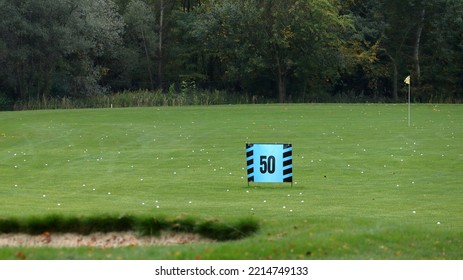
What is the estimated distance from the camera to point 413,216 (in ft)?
54.5

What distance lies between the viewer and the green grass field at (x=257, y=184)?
12320 mm

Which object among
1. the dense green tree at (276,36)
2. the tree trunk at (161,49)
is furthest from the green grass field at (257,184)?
the tree trunk at (161,49)

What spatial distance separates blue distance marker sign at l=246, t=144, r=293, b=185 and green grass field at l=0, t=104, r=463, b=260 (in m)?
0.43

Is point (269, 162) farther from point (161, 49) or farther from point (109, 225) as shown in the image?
point (161, 49)

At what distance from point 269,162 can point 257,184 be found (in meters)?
2.03

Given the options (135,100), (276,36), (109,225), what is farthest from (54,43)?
(109,225)

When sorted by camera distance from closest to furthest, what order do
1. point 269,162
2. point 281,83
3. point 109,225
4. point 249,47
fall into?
1. point 109,225
2. point 269,162
3. point 249,47
4. point 281,83

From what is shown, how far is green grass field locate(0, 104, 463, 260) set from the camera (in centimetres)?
1232

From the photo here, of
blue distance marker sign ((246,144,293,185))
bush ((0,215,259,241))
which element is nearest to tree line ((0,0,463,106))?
blue distance marker sign ((246,144,293,185))

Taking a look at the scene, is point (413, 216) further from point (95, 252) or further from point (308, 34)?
point (308, 34)

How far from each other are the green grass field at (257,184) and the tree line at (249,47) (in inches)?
758

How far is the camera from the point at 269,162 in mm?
20734

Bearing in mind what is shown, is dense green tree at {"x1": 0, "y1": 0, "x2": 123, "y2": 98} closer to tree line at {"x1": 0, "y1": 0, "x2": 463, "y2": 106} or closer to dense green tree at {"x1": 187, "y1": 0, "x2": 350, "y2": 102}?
tree line at {"x1": 0, "y1": 0, "x2": 463, "y2": 106}

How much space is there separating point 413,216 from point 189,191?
5.97 meters
